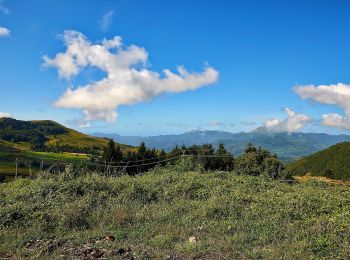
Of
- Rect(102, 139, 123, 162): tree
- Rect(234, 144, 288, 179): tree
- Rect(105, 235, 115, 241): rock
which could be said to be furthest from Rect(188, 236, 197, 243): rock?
Rect(102, 139, 123, 162): tree

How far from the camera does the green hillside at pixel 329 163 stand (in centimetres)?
16135

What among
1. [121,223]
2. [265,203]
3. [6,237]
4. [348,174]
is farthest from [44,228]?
[348,174]

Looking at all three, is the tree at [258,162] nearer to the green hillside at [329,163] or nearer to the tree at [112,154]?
the tree at [112,154]

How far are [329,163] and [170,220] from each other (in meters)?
172

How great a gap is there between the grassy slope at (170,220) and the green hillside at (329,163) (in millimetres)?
149592

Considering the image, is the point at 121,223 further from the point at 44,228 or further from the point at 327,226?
the point at 327,226

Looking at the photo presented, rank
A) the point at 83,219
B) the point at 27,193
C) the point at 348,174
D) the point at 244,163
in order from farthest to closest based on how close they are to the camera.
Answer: the point at 348,174
the point at 244,163
the point at 27,193
the point at 83,219

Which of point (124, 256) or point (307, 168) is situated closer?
point (124, 256)

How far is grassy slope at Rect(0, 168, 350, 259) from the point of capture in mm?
10562

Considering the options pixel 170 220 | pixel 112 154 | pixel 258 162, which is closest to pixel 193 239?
pixel 170 220

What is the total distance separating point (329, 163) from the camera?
172375 millimetres

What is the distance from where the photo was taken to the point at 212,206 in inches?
575

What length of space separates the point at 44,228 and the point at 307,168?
16876 centimetres

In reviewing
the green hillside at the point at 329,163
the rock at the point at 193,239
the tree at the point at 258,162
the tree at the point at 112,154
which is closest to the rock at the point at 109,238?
the rock at the point at 193,239
